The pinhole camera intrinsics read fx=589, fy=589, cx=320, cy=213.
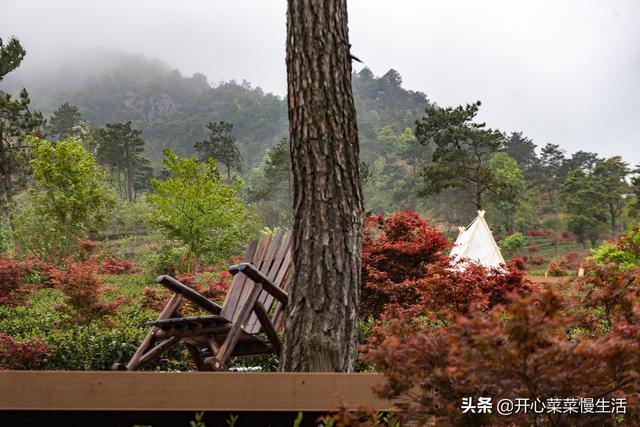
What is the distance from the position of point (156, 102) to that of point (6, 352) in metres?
85.7

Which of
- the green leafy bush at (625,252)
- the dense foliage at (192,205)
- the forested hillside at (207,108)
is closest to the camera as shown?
the green leafy bush at (625,252)

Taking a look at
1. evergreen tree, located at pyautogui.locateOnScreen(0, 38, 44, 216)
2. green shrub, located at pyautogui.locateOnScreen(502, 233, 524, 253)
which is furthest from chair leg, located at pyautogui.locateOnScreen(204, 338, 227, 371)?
green shrub, located at pyautogui.locateOnScreen(502, 233, 524, 253)

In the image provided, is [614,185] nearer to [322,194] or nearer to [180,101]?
[322,194]

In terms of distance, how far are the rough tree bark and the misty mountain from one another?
155 feet

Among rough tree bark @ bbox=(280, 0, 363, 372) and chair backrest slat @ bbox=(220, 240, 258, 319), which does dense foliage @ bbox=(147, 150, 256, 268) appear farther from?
rough tree bark @ bbox=(280, 0, 363, 372)

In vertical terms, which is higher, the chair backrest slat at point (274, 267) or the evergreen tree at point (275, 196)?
the evergreen tree at point (275, 196)

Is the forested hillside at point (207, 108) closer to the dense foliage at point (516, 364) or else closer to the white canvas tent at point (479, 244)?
the white canvas tent at point (479, 244)

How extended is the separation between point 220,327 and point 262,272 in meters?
0.88

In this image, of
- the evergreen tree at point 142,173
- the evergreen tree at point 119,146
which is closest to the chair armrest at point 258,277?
the evergreen tree at point 119,146

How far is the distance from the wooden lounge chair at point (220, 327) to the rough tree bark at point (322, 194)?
1.04 feet

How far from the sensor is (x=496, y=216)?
109 feet

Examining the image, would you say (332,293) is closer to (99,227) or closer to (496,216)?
(99,227)

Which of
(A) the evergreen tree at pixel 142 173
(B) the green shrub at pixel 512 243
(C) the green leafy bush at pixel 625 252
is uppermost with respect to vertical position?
(A) the evergreen tree at pixel 142 173

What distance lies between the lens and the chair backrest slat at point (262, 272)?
11.1 feet
